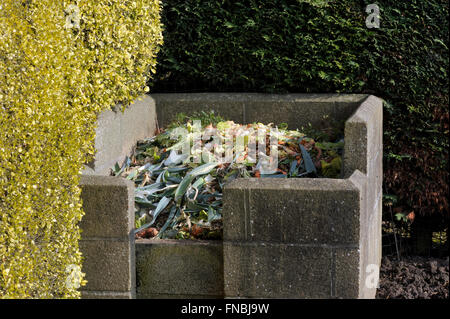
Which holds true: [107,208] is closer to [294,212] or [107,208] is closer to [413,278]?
[294,212]

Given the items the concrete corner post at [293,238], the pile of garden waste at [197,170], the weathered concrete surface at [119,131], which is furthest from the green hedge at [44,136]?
the concrete corner post at [293,238]

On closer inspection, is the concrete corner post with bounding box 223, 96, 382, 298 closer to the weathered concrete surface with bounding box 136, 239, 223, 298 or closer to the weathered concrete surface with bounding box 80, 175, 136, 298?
the weathered concrete surface with bounding box 136, 239, 223, 298

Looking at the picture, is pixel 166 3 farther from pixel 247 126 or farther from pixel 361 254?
pixel 361 254

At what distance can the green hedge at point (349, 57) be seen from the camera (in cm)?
576

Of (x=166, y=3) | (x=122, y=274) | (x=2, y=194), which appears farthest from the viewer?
(x=166, y=3)

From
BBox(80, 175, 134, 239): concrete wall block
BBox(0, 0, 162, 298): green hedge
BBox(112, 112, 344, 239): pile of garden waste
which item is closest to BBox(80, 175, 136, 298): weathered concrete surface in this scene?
BBox(80, 175, 134, 239): concrete wall block

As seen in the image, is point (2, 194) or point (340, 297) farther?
point (340, 297)

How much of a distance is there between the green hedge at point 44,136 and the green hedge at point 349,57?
77.3 inches

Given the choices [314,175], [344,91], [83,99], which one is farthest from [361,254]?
[344,91]

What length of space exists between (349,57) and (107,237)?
305 centimetres

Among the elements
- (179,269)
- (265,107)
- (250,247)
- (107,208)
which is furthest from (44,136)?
(265,107)

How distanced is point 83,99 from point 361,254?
188cm

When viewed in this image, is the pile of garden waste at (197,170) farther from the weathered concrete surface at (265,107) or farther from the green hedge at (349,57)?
the green hedge at (349,57)

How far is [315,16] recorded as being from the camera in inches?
227
